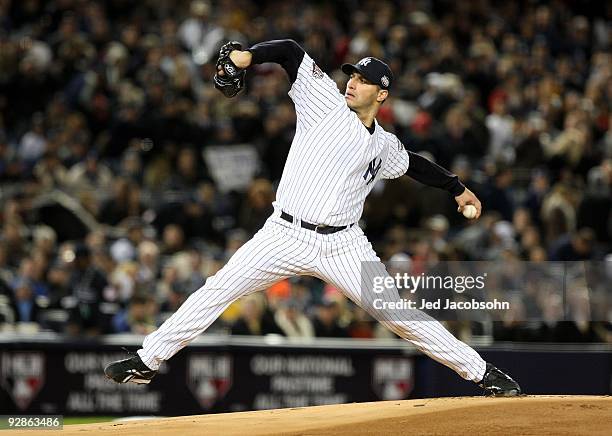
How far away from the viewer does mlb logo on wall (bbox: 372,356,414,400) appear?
36.9 ft

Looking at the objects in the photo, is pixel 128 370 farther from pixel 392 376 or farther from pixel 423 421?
pixel 392 376

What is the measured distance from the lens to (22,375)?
11227mm

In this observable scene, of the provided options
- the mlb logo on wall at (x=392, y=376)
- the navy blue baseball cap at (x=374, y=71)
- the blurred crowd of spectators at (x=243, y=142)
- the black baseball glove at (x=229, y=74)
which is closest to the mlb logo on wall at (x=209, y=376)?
the blurred crowd of spectators at (x=243, y=142)

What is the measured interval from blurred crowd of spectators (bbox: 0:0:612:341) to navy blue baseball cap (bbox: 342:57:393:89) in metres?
4.62

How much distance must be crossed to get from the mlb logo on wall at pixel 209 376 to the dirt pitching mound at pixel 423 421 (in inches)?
156

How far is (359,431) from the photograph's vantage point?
6.46 metres

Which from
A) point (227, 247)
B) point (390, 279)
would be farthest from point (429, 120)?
point (390, 279)

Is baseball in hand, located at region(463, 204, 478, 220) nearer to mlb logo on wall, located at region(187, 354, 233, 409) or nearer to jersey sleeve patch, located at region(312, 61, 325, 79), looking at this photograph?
jersey sleeve patch, located at region(312, 61, 325, 79)

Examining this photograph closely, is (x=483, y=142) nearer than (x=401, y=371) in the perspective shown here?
No

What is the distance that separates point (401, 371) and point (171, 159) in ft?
14.3

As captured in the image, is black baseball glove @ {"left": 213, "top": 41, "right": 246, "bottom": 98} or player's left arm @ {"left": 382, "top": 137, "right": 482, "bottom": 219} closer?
black baseball glove @ {"left": 213, "top": 41, "right": 246, "bottom": 98}

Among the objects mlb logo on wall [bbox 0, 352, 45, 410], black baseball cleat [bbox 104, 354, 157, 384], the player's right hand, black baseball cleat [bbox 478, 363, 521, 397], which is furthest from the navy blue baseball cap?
mlb logo on wall [bbox 0, 352, 45, 410]

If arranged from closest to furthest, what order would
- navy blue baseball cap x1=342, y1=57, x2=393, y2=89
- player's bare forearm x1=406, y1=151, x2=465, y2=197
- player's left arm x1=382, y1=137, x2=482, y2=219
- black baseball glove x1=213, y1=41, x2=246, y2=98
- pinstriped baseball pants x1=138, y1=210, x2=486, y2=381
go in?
black baseball glove x1=213, y1=41, x2=246, y2=98
pinstriped baseball pants x1=138, y1=210, x2=486, y2=381
navy blue baseball cap x1=342, y1=57, x2=393, y2=89
player's left arm x1=382, y1=137, x2=482, y2=219
player's bare forearm x1=406, y1=151, x2=465, y2=197

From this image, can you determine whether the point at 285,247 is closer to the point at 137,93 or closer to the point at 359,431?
the point at 359,431
